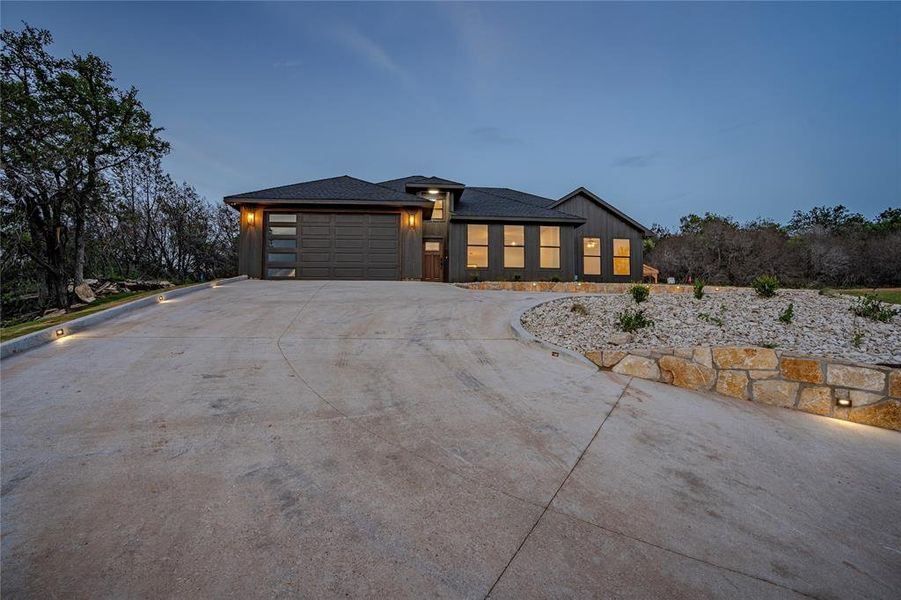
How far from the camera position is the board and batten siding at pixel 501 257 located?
15859 mm

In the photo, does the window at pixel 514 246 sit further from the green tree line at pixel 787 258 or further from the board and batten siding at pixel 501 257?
the green tree line at pixel 787 258

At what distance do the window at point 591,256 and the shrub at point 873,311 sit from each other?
12.3 meters

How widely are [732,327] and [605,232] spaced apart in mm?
14098

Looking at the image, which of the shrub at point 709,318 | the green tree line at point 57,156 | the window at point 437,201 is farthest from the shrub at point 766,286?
the green tree line at point 57,156

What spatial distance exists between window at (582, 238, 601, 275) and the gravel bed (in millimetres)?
10851

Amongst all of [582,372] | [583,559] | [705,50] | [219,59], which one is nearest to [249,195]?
[219,59]

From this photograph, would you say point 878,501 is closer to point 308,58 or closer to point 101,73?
point 101,73

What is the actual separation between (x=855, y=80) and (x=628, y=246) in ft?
161

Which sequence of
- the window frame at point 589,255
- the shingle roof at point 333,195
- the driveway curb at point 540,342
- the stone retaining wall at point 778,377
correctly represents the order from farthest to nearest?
1. the window frame at point 589,255
2. the shingle roof at point 333,195
3. the driveway curb at point 540,342
4. the stone retaining wall at point 778,377

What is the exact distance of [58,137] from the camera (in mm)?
11047

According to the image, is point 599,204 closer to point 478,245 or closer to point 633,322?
point 478,245

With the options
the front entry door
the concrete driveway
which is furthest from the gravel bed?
the front entry door

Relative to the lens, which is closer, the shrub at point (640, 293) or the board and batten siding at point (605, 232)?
the shrub at point (640, 293)

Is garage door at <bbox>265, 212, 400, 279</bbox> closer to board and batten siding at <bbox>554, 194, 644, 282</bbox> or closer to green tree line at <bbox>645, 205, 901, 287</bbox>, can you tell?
board and batten siding at <bbox>554, 194, 644, 282</bbox>
